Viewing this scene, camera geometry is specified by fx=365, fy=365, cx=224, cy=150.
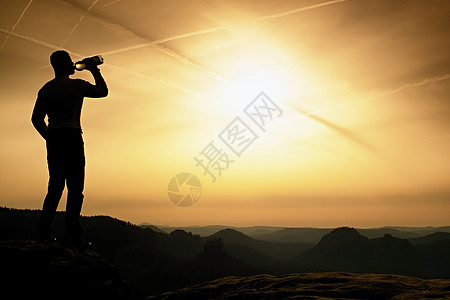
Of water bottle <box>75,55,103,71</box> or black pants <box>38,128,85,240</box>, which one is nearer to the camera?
black pants <box>38,128,85,240</box>

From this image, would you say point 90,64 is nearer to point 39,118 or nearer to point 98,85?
point 98,85

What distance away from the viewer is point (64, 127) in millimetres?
8836

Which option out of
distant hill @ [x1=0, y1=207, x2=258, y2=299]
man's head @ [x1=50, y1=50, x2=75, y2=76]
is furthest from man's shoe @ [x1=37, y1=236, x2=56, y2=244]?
distant hill @ [x1=0, y1=207, x2=258, y2=299]

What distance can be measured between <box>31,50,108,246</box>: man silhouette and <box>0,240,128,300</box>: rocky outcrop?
84 centimetres

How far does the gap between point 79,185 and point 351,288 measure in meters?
8.50

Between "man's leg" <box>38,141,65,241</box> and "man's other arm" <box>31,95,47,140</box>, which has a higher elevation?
"man's other arm" <box>31,95,47,140</box>

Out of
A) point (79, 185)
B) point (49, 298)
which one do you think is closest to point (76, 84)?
point (79, 185)

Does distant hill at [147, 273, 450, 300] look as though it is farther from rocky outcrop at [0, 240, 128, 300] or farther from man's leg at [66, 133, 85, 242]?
man's leg at [66, 133, 85, 242]

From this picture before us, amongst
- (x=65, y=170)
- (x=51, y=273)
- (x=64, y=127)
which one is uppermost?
(x=64, y=127)

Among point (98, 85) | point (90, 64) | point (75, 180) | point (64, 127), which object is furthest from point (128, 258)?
point (90, 64)

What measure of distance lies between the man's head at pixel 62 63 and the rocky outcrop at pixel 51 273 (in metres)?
A: 4.46

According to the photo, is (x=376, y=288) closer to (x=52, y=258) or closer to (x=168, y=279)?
(x=52, y=258)

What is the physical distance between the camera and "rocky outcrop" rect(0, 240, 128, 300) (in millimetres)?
8391

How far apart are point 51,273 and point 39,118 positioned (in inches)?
149
